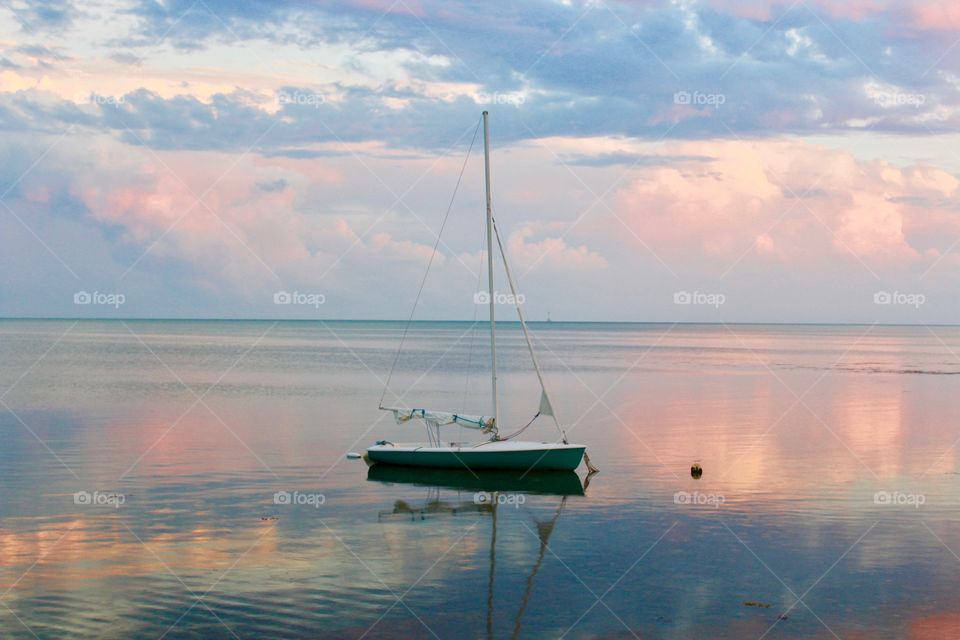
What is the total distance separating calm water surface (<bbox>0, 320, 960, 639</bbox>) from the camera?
21.9m

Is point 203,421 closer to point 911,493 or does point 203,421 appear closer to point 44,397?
point 44,397

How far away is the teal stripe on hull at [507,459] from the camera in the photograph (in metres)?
39.0

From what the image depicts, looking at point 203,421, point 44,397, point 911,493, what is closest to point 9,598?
point 911,493

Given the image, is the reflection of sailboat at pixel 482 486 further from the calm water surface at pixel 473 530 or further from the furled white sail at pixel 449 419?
the furled white sail at pixel 449 419

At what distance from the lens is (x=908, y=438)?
2053 inches

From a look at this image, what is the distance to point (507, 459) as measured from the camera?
39375 mm

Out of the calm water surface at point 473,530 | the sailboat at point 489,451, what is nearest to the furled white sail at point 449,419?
the sailboat at point 489,451

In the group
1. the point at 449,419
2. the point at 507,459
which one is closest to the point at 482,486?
the point at 507,459

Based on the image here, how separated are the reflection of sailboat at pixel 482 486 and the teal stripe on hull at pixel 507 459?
30cm

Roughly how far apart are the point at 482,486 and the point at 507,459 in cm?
212

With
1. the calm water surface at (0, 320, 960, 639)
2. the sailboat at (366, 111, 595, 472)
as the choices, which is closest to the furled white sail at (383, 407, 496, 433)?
the sailboat at (366, 111, 595, 472)

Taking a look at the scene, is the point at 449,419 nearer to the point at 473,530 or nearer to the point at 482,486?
the point at 482,486

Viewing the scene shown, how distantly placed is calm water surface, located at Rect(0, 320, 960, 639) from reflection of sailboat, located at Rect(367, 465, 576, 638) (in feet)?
0.62

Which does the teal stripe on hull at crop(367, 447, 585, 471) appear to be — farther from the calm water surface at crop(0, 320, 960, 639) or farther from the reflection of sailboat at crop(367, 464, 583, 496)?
the calm water surface at crop(0, 320, 960, 639)
